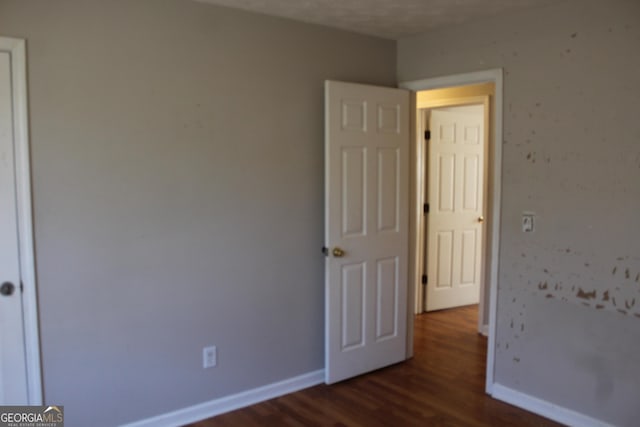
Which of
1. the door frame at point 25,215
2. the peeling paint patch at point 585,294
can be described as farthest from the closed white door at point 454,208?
the door frame at point 25,215

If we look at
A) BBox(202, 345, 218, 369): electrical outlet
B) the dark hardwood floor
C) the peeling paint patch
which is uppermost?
the peeling paint patch

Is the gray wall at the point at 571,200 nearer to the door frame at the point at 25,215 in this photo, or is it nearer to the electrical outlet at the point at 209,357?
the electrical outlet at the point at 209,357

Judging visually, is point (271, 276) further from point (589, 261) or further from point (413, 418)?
point (589, 261)

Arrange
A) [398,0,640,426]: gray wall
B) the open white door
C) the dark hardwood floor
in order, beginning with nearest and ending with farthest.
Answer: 1. [398,0,640,426]: gray wall
2. the dark hardwood floor
3. the open white door

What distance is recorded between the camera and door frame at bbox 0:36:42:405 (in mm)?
2328

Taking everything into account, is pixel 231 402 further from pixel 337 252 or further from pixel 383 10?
pixel 383 10

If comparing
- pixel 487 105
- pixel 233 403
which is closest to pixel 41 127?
pixel 233 403

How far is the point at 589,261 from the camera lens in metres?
2.79

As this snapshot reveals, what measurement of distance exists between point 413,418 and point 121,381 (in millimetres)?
1703

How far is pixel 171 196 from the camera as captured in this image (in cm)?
279

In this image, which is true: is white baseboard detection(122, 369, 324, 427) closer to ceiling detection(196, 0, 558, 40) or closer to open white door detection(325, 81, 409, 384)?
open white door detection(325, 81, 409, 384)

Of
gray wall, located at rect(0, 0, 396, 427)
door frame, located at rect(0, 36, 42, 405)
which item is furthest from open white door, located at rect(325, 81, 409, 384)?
door frame, located at rect(0, 36, 42, 405)

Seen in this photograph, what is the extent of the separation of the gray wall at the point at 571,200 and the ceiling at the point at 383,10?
0.52 ft

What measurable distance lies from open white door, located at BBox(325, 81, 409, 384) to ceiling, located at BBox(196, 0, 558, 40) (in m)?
0.41
